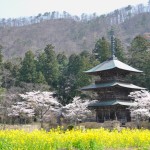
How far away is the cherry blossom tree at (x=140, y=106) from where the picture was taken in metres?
33.2

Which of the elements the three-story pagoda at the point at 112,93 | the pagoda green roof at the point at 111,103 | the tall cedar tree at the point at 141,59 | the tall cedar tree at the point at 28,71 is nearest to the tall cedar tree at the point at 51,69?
the tall cedar tree at the point at 28,71

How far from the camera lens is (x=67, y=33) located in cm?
11375

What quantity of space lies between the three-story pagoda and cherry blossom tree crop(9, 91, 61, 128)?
6136 millimetres

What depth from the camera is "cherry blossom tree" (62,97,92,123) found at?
126 ft

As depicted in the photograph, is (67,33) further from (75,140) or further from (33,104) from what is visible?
(75,140)

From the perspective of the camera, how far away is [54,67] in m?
48.0

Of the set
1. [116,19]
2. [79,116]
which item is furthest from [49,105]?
[116,19]

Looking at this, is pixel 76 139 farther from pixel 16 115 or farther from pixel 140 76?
pixel 140 76

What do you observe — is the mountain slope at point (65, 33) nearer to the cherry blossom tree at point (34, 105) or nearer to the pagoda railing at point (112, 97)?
the cherry blossom tree at point (34, 105)

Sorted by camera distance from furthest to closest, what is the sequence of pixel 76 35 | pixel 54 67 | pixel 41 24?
pixel 41 24 < pixel 76 35 < pixel 54 67

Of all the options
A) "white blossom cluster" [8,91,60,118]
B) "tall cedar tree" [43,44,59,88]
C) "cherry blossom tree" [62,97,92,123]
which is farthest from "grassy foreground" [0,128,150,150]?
"tall cedar tree" [43,44,59,88]

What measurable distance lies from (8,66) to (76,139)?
39233mm

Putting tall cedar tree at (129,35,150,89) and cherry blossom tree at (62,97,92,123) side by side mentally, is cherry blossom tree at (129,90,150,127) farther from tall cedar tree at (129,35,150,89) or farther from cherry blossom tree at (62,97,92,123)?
tall cedar tree at (129,35,150,89)

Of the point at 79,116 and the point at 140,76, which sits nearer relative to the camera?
the point at 79,116
